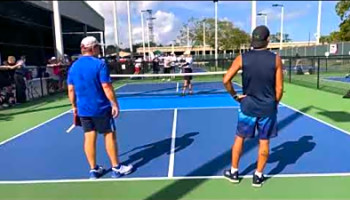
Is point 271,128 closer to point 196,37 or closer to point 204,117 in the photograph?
point 204,117

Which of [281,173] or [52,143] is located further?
[52,143]

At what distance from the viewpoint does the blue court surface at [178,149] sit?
20.0 ft

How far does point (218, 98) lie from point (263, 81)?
10814 millimetres

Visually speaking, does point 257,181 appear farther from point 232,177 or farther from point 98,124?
point 98,124

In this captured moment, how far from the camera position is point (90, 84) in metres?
5.47

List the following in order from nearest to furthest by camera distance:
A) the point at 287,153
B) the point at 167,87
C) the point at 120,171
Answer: the point at 120,171 < the point at 287,153 < the point at 167,87

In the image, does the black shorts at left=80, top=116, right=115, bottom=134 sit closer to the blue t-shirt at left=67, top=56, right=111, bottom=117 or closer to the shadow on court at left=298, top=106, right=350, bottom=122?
the blue t-shirt at left=67, top=56, right=111, bottom=117

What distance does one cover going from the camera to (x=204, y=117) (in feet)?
36.2

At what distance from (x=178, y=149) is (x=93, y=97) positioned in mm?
2379

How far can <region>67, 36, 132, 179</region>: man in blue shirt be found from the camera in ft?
17.9

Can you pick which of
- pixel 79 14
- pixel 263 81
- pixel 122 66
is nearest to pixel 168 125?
pixel 263 81

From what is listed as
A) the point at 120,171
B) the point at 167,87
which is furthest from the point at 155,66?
the point at 120,171

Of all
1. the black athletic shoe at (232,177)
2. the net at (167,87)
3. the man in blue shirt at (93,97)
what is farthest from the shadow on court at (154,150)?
the net at (167,87)

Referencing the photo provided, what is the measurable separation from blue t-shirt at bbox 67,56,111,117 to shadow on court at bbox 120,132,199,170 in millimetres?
1233
